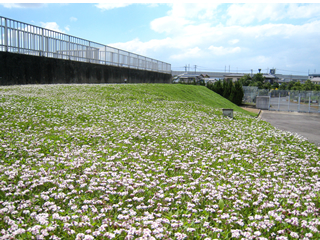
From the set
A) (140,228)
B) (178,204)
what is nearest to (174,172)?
(178,204)

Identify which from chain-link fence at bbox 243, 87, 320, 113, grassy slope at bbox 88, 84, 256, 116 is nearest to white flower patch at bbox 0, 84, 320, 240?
grassy slope at bbox 88, 84, 256, 116

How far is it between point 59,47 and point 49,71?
3372 millimetres

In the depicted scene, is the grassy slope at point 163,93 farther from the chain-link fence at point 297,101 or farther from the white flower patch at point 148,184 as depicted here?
the chain-link fence at point 297,101

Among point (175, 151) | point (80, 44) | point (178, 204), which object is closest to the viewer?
point (178, 204)

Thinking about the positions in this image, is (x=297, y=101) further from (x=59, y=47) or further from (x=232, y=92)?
(x=59, y=47)

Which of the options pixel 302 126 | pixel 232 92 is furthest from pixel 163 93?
pixel 232 92

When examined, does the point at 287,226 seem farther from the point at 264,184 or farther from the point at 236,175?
the point at 236,175

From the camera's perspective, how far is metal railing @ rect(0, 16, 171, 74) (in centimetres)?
1723

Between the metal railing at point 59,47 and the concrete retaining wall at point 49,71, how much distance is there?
863 millimetres

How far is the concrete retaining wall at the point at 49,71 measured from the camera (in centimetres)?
1623

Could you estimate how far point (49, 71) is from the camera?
19.2 meters

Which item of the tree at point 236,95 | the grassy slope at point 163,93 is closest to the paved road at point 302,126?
the grassy slope at point 163,93

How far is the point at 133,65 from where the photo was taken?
33.7 metres

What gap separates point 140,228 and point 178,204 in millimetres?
961
